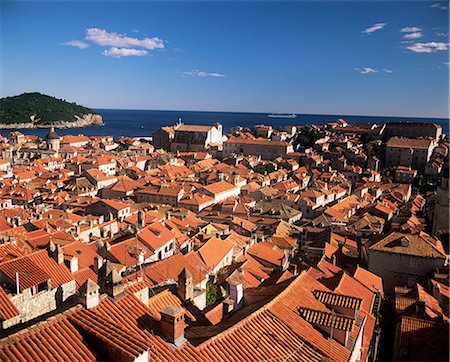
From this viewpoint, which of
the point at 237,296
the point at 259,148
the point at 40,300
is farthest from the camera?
the point at 259,148

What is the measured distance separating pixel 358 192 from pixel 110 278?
46230mm

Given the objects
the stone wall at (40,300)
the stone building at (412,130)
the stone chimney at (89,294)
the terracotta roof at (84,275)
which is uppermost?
the stone building at (412,130)

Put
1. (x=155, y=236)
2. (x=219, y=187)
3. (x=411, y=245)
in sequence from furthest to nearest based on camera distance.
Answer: (x=219, y=187) → (x=155, y=236) → (x=411, y=245)

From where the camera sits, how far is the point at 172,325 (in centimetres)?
637

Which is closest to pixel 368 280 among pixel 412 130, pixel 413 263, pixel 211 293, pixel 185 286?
pixel 413 263

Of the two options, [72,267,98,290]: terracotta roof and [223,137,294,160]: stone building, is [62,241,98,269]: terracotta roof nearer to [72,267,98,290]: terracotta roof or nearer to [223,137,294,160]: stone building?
[72,267,98,290]: terracotta roof

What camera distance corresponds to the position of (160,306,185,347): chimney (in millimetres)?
6344

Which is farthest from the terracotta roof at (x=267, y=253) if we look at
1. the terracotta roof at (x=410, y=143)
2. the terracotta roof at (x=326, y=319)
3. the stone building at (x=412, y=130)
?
the stone building at (x=412, y=130)

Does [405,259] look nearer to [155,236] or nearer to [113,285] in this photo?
[155,236]

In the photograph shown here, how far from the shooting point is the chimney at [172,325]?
6344 mm

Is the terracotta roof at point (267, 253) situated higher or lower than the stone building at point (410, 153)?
lower

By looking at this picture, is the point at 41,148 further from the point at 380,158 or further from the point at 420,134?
the point at 420,134

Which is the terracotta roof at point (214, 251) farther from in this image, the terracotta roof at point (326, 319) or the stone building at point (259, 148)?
the stone building at point (259, 148)

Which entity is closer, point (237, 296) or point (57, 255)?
point (237, 296)
